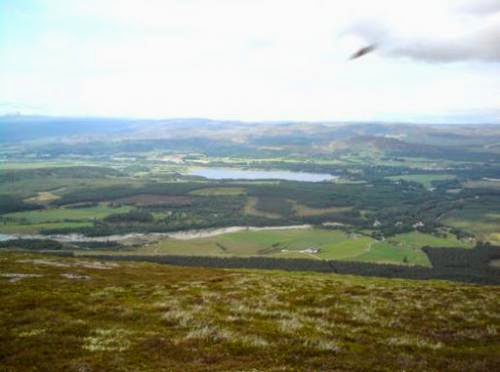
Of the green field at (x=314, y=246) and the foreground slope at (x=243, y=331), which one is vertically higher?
the foreground slope at (x=243, y=331)

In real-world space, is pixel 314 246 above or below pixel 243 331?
→ below

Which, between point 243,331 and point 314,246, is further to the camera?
point 314,246

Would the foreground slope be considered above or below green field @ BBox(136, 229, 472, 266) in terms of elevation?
above

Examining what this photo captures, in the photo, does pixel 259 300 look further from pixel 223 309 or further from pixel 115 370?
pixel 115 370

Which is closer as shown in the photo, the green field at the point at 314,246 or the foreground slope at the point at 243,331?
the foreground slope at the point at 243,331

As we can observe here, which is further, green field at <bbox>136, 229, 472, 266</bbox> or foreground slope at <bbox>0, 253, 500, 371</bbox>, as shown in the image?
green field at <bbox>136, 229, 472, 266</bbox>
